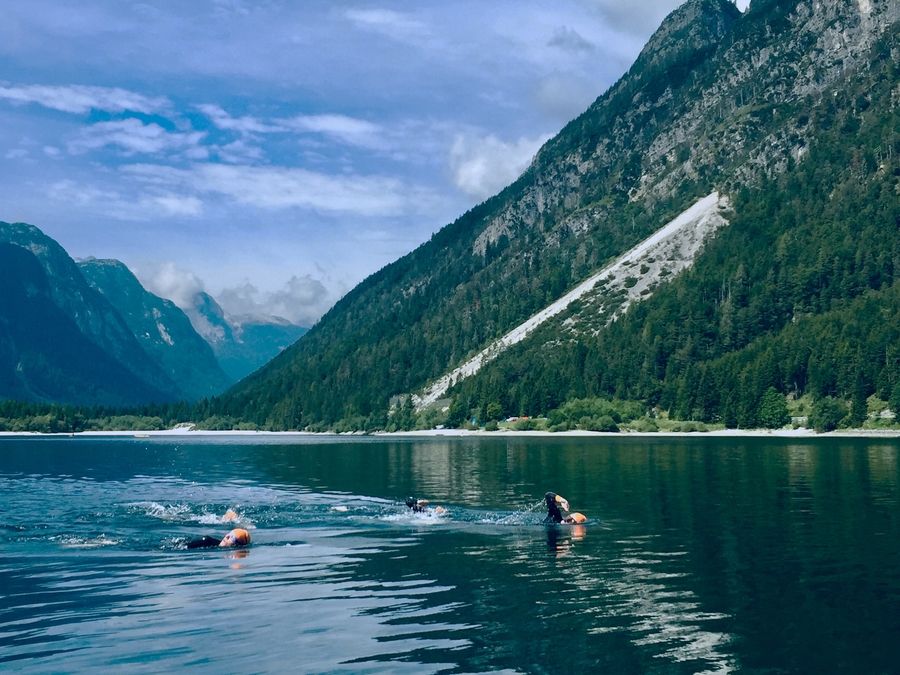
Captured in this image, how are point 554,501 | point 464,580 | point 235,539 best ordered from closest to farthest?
1. point 464,580
2. point 235,539
3. point 554,501

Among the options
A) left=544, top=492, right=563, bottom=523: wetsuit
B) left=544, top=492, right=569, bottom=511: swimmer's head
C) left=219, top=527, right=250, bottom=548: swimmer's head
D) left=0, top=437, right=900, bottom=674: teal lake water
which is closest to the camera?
left=0, top=437, right=900, bottom=674: teal lake water

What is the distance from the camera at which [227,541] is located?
171 feet

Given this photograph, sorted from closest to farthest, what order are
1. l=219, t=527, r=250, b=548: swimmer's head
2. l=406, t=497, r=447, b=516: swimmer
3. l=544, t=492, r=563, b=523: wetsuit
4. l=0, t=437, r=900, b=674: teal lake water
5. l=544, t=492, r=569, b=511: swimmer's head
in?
l=0, t=437, r=900, b=674: teal lake water, l=219, t=527, r=250, b=548: swimmer's head, l=544, t=492, r=569, b=511: swimmer's head, l=544, t=492, r=563, b=523: wetsuit, l=406, t=497, r=447, b=516: swimmer

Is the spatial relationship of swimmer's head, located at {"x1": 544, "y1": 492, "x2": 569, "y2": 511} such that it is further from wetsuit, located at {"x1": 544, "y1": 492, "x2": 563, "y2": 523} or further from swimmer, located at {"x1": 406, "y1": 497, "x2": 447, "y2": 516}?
swimmer, located at {"x1": 406, "y1": 497, "x2": 447, "y2": 516}

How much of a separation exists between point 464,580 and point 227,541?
58.9 ft

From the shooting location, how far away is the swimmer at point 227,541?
52.2 m

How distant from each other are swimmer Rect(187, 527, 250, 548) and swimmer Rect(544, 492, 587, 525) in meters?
20.1

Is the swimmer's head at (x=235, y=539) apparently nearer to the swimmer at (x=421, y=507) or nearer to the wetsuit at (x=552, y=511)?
the swimmer at (x=421, y=507)

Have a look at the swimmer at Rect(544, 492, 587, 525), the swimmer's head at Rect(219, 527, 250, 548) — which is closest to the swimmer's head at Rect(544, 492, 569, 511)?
the swimmer at Rect(544, 492, 587, 525)

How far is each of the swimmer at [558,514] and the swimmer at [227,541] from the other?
20054 millimetres

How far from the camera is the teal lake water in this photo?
2816 cm

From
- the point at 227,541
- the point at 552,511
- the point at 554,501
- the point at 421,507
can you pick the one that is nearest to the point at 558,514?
the point at 552,511

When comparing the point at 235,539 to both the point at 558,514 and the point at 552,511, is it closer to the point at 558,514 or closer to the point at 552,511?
the point at 552,511

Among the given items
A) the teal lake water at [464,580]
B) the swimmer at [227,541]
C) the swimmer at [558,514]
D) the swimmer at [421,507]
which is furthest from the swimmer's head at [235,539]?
the swimmer at [558,514]
